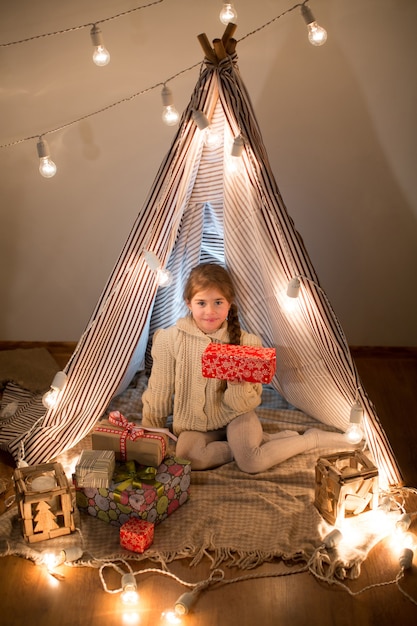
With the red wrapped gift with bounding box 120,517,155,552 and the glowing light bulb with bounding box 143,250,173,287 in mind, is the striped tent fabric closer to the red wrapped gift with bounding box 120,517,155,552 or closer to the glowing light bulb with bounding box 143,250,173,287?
the glowing light bulb with bounding box 143,250,173,287

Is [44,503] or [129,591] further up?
[44,503]

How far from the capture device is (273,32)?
324 cm

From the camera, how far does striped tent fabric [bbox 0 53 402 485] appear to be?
2.55 m

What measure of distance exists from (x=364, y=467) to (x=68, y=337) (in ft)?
6.51

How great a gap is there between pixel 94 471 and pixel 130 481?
0.44 ft

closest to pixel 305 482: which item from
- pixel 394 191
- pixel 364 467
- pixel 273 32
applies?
pixel 364 467

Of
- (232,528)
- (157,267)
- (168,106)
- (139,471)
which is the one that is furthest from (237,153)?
(232,528)

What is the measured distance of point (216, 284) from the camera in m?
2.72

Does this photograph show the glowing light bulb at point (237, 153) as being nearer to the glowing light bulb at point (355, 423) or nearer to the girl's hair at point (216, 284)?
the girl's hair at point (216, 284)

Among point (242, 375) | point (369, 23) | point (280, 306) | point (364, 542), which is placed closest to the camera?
point (364, 542)

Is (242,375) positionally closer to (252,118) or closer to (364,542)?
(364,542)

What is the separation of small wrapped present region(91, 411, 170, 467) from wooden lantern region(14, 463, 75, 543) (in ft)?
0.67

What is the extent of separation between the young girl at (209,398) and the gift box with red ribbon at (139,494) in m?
0.22

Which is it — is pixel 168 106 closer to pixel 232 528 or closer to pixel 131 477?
pixel 131 477
